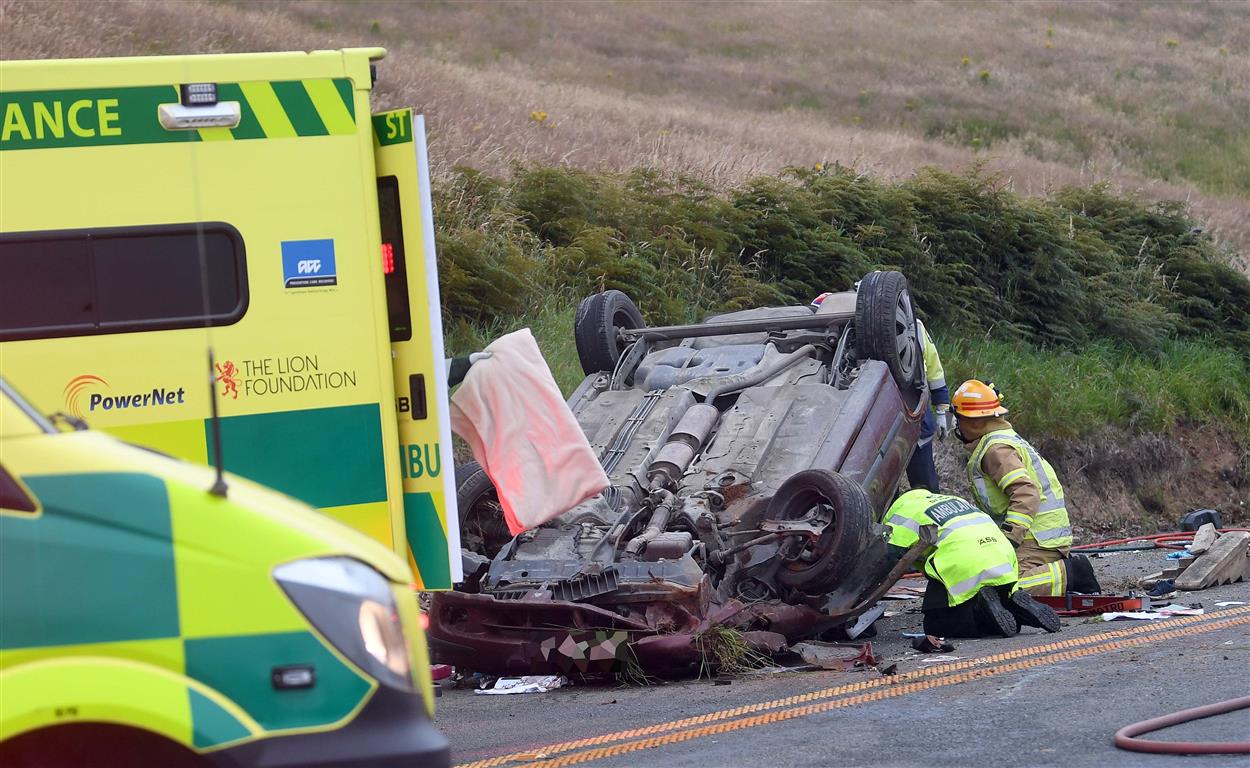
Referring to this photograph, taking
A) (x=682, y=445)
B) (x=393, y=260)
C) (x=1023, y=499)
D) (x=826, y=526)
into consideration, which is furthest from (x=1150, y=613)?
(x=393, y=260)

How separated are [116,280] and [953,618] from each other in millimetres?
4228

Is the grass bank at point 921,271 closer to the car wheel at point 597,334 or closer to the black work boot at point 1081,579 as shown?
the car wheel at point 597,334

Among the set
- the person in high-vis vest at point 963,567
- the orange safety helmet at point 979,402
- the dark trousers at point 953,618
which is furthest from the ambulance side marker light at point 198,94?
the orange safety helmet at point 979,402

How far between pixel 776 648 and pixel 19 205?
3.65 meters

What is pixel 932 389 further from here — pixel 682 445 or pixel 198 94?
pixel 198 94

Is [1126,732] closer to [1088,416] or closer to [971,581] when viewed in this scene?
[971,581]

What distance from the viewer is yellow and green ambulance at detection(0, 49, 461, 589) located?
17.2ft

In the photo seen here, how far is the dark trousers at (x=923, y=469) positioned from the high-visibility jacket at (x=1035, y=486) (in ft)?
3.55

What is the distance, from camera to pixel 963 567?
7.11 m

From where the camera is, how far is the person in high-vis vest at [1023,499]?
8.00m

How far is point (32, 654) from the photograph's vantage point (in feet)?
9.37

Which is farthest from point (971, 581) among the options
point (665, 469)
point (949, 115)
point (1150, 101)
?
point (1150, 101)

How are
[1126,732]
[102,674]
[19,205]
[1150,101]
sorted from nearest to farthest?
[102,674], [1126,732], [19,205], [1150,101]

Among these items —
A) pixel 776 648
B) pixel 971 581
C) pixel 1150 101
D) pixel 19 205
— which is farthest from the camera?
pixel 1150 101
